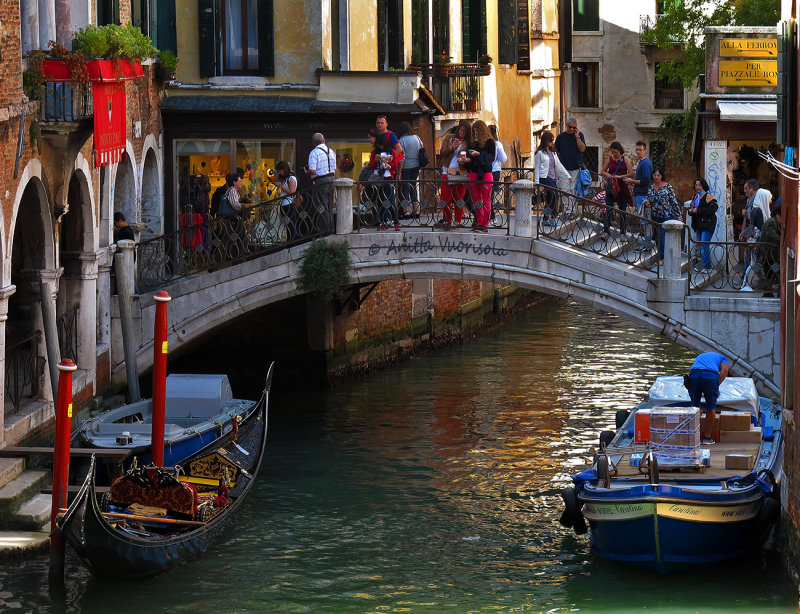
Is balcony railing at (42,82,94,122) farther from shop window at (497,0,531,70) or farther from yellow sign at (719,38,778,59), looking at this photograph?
shop window at (497,0,531,70)

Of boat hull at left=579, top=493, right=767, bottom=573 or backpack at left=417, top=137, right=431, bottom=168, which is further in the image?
backpack at left=417, top=137, right=431, bottom=168

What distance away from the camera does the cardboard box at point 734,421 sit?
12.7 m

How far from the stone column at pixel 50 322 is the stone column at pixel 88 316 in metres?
1.03

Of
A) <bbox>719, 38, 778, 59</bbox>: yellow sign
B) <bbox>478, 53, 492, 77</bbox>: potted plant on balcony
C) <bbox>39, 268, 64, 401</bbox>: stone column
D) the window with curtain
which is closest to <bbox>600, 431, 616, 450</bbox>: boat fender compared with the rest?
<bbox>39, 268, 64, 401</bbox>: stone column

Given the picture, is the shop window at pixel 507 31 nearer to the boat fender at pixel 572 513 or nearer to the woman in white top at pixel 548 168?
the woman in white top at pixel 548 168

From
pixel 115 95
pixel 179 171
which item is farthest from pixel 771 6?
pixel 115 95

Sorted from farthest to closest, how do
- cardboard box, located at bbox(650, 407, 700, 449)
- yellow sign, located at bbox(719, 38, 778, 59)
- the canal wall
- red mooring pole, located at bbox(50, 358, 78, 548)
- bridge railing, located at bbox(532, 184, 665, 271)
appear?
1. the canal wall
2. yellow sign, located at bbox(719, 38, 778, 59)
3. bridge railing, located at bbox(532, 184, 665, 271)
4. cardboard box, located at bbox(650, 407, 700, 449)
5. red mooring pole, located at bbox(50, 358, 78, 548)

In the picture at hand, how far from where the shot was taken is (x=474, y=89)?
2170cm

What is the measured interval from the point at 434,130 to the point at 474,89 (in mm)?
2602

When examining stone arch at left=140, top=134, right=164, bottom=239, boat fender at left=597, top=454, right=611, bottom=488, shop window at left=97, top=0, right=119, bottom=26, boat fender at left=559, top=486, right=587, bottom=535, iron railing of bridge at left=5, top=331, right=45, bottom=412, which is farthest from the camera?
stone arch at left=140, top=134, right=164, bottom=239

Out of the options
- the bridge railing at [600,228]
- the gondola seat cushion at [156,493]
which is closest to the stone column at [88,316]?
the gondola seat cushion at [156,493]

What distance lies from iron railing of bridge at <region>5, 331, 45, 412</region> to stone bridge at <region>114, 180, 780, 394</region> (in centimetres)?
151

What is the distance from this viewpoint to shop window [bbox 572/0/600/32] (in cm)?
3334

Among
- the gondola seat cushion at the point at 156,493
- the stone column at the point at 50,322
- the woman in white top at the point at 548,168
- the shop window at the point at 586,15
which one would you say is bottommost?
the gondola seat cushion at the point at 156,493
